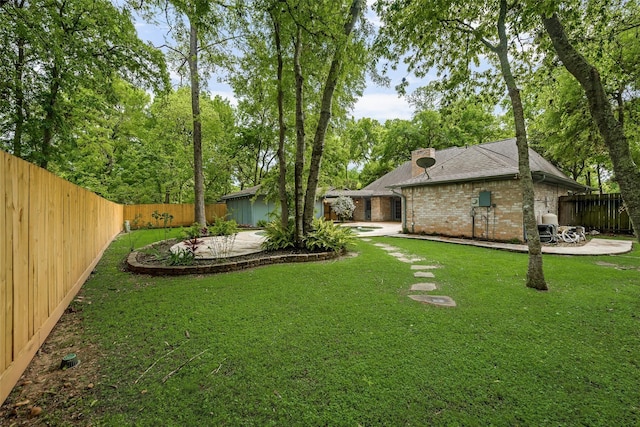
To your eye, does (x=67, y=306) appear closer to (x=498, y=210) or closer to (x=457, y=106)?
(x=457, y=106)

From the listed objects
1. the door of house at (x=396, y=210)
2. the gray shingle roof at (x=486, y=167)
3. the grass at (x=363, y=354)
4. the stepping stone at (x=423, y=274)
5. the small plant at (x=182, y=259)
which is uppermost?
the gray shingle roof at (x=486, y=167)

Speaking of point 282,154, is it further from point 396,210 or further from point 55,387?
point 396,210

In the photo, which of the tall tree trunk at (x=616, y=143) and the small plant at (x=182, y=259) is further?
the small plant at (x=182, y=259)

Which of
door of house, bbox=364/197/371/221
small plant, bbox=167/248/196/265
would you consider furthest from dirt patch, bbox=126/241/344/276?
door of house, bbox=364/197/371/221

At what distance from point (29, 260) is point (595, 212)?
15.7 meters

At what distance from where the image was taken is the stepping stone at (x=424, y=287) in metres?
4.02

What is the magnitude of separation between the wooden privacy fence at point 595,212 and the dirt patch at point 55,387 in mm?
14276

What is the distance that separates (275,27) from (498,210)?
27.4ft

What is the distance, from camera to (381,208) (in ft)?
65.4

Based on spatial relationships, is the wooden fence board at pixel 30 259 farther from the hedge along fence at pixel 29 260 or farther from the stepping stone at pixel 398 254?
the stepping stone at pixel 398 254

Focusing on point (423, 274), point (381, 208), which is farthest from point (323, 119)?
point (381, 208)

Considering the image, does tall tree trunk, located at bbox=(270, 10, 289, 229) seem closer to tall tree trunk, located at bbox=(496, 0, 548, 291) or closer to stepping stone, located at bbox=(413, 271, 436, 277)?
stepping stone, located at bbox=(413, 271, 436, 277)

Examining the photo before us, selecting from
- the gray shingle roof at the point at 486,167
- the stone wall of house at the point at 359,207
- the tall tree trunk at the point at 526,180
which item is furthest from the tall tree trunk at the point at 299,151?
the stone wall of house at the point at 359,207

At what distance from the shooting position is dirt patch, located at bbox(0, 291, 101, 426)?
161 cm
